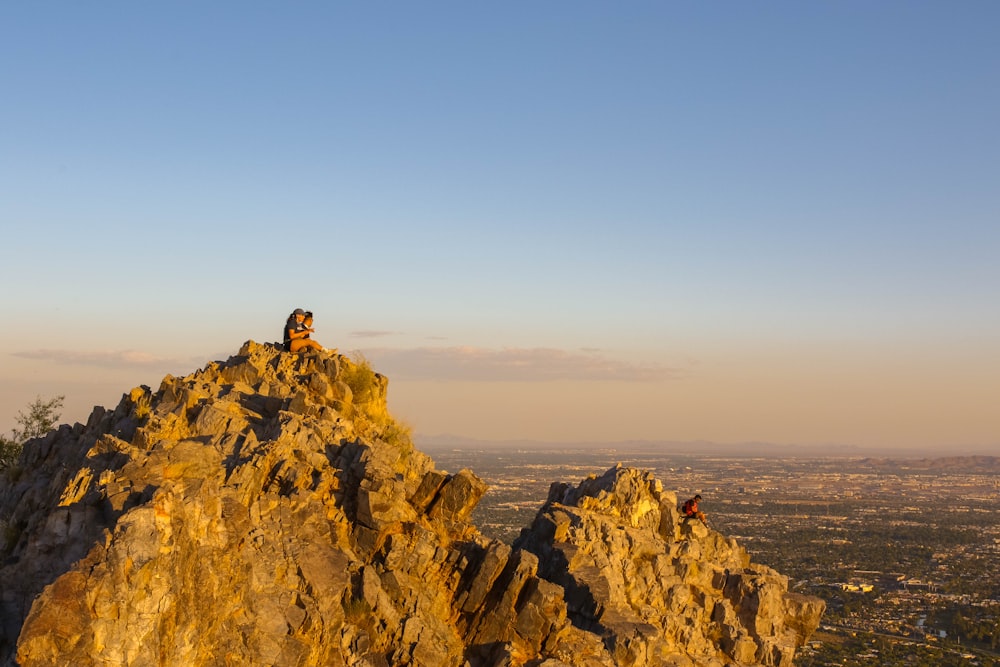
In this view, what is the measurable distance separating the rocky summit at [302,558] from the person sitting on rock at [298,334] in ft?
2.56

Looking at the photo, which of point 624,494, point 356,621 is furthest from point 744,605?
point 356,621

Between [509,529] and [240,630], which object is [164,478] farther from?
[509,529]

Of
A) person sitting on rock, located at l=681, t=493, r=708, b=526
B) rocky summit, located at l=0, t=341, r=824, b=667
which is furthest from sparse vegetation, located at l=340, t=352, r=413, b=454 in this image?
person sitting on rock, located at l=681, t=493, r=708, b=526

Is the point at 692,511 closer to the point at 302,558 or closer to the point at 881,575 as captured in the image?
the point at 302,558

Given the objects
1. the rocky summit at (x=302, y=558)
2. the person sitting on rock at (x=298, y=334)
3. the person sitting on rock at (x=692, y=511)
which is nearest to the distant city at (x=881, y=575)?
the person sitting on rock at (x=692, y=511)

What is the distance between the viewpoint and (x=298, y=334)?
31.2m

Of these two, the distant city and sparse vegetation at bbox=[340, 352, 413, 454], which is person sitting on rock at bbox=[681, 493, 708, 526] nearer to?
the distant city

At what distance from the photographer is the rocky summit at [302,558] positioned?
17.4 m

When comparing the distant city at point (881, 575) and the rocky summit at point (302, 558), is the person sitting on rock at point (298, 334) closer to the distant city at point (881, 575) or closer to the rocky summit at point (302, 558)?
the rocky summit at point (302, 558)

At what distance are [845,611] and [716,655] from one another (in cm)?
8099

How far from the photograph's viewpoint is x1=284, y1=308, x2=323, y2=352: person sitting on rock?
31.1 meters

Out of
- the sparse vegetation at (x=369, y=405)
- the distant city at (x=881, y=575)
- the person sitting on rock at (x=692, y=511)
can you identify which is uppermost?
the sparse vegetation at (x=369, y=405)

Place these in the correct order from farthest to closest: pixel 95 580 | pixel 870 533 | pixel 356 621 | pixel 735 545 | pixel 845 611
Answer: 1. pixel 870 533
2. pixel 845 611
3. pixel 735 545
4. pixel 356 621
5. pixel 95 580

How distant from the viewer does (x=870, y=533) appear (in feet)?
568
